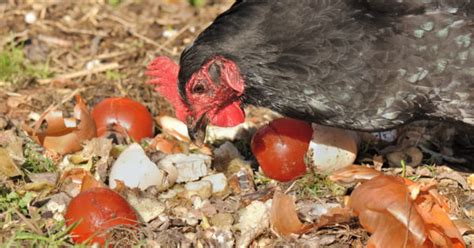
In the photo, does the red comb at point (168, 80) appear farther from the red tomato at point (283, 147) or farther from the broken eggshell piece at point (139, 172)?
the red tomato at point (283, 147)

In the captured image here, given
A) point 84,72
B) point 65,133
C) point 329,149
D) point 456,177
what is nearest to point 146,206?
point 65,133

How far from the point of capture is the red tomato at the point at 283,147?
4371 mm

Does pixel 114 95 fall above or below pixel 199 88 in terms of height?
below

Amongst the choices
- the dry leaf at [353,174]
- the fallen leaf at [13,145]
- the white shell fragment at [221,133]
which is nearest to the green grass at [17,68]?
the fallen leaf at [13,145]

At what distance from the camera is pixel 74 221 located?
3748 mm

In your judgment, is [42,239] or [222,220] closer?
[42,239]

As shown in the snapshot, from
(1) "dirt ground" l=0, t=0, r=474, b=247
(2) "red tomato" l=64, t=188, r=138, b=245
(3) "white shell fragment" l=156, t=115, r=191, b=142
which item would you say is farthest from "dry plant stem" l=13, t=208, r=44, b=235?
(3) "white shell fragment" l=156, t=115, r=191, b=142

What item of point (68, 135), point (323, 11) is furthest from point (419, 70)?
point (68, 135)

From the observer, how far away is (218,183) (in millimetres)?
4348

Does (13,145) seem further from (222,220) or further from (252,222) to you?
(252,222)

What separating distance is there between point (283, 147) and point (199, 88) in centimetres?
59

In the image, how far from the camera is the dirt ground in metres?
3.93

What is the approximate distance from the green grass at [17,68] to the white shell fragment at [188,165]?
155 centimetres

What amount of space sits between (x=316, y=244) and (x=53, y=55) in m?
2.74
